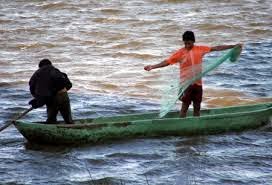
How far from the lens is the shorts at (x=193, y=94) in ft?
36.8

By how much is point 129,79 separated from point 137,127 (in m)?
5.81

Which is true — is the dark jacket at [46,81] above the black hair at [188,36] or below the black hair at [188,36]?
below

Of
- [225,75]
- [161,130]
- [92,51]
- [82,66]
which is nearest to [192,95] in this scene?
[161,130]

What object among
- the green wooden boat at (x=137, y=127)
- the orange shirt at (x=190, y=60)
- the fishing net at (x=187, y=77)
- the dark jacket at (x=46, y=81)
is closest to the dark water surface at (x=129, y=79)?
the green wooden boat at (x=137, y=127)

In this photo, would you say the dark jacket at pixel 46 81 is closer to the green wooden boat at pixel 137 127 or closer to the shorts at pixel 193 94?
the green wooden boat at pixel 137 127

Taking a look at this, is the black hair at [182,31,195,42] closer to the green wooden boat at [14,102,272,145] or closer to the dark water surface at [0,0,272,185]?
the green wooden boat at [14,102,272,145]

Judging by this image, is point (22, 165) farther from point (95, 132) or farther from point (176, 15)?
point (176, 15)

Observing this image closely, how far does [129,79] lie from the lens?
55.3ft

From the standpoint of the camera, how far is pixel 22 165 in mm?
10281

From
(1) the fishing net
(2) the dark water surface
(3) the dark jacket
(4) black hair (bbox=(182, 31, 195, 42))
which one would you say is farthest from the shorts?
(3) the dark jacket

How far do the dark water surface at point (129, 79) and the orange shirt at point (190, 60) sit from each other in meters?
1.13

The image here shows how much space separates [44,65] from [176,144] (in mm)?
2364

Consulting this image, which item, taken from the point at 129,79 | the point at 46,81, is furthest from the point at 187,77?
the point at 129,79

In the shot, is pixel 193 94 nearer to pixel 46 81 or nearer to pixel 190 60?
pixel 190 60
